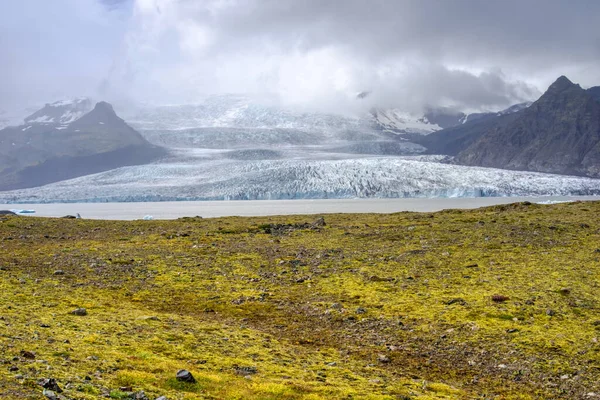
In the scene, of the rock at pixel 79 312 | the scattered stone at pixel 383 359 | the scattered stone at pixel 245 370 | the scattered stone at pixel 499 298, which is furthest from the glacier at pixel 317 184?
the scattered stone at pixel 245 370

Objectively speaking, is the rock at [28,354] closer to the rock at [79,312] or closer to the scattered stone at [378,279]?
the rock at [79,312]

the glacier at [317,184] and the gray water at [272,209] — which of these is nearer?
the gray water at [272,209]

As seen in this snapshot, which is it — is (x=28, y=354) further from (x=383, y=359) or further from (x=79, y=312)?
(x=383, y=359)

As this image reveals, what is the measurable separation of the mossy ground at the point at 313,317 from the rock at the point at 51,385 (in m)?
0.15

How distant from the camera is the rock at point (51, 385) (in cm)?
712

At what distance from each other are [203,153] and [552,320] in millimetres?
150709

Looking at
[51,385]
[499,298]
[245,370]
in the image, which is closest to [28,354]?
[51,385]

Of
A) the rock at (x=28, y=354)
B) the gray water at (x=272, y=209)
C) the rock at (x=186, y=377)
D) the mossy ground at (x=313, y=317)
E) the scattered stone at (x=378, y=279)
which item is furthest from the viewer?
the gray water at (x=272, y=209)

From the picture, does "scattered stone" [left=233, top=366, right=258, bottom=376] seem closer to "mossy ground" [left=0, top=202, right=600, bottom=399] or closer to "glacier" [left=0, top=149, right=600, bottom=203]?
"mossy ground" [left=0, top=202, right=600, bottom=399]

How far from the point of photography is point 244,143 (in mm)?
173125

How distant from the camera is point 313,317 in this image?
14.7 m

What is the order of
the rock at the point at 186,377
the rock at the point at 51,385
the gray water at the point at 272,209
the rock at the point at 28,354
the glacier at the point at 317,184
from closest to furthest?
the rock at the point at 51,385 < the rock at the point at 186,377 < the rock at the point at 28,354 < the gray water at the point at 272,209 < the glacier at the point at 317,184

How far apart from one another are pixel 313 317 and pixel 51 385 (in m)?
8.48

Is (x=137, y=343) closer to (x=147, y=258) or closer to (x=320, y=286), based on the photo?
(x=320, y=286)
